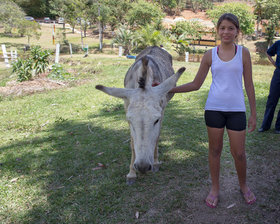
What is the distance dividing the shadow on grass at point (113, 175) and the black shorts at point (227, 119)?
1.10 meters

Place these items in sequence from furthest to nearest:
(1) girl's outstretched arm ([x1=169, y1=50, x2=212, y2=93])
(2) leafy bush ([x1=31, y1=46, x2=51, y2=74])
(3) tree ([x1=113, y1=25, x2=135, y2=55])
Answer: (3) tree ([x1=113, y1=25, x2=135, y2=55])
(2) leafy bush ([x1=31, y1=46, x2=51, y2=74])
(1) girl's outstretched arm ([x1=169, y1=50, x2=212, y2=93])

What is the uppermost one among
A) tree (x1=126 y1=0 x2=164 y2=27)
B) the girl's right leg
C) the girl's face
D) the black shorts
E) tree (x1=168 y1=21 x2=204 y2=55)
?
tree (x1=126 y1=0 x2=164 y2=27)

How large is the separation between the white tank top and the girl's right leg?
309mm

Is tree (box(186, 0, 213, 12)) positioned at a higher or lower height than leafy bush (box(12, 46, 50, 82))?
higher

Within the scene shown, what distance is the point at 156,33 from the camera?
22.4m

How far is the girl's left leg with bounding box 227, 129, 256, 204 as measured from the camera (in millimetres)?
2639

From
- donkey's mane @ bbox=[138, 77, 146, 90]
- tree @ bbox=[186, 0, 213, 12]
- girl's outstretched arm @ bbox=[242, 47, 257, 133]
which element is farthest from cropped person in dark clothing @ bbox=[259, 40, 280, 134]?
tree @ bbox=[186, 0, 213, 12]

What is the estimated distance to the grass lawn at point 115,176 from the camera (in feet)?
9.68

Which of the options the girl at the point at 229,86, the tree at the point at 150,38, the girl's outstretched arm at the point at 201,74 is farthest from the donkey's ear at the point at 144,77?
the tree at the point at 150,38

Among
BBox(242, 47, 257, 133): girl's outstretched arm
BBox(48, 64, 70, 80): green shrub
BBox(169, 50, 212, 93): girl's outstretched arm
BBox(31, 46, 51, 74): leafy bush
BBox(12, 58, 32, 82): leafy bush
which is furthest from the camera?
BBox(48, 64, 70, 80): green shrub

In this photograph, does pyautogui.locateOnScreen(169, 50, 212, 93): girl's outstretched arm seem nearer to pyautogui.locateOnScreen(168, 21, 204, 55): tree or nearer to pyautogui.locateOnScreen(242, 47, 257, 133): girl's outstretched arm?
pyautogui.locateOnScreen(242, 47, 257, 133): girl's outstretched arm

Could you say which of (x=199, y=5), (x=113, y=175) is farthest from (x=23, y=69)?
(x=199, y=5)

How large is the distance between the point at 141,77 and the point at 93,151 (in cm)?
255

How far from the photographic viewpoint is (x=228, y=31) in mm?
Answer: 2514
